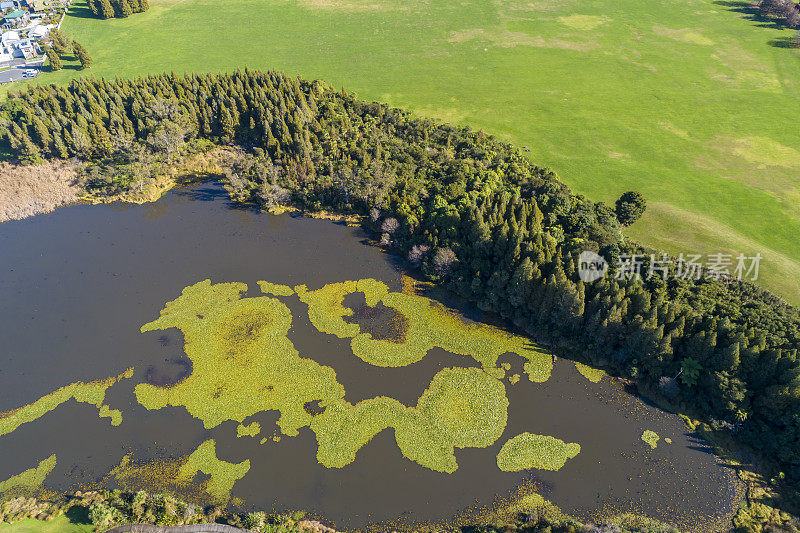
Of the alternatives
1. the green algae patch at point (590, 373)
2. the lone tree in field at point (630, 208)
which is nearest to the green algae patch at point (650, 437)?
the green algae patch at point (590, 373)

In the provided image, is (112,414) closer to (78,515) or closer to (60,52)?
(78,515)

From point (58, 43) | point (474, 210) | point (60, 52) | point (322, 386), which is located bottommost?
point (322, 386)

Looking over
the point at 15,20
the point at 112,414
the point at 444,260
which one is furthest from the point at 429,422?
the point at 15,20

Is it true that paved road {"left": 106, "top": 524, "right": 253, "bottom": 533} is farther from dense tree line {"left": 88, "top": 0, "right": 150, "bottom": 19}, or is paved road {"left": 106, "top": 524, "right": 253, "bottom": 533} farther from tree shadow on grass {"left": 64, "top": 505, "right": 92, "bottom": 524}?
dense tree line {"left": 88, "top": 0, "right": 150, "bottom": 19}

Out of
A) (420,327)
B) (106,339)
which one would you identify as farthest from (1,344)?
(420,327)

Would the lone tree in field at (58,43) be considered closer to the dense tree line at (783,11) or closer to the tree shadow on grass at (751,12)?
the tree shadow on grass at (751,12)
